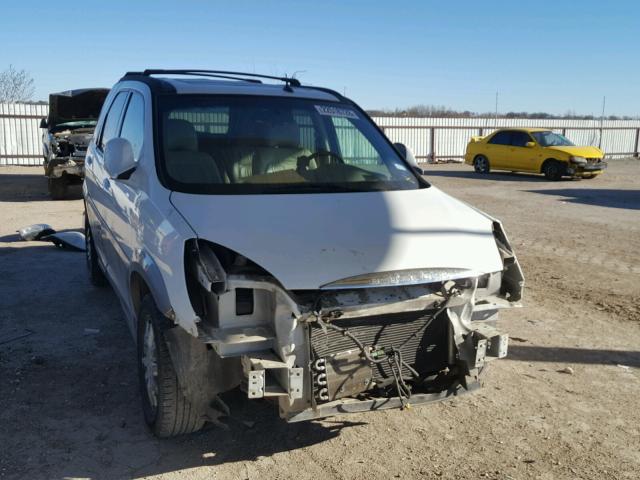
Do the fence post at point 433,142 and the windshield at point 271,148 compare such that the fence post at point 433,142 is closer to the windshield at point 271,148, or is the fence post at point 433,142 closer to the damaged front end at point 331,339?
the windshield at point 271,148

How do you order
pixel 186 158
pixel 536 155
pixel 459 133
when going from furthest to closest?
pixel 459 133
pixel 536 155
pixel 186 158

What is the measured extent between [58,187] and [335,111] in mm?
10589

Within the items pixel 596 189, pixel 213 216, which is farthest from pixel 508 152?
pixel 213 216

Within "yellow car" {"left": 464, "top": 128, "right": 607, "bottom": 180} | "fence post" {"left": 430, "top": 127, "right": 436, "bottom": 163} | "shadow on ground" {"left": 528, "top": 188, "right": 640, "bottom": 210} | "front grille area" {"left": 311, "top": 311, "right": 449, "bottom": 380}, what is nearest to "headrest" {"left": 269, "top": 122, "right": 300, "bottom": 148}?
"front grille area" {"left": 311, "top": 311, "right": 449, "bottom": 380}

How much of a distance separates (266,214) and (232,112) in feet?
4.31

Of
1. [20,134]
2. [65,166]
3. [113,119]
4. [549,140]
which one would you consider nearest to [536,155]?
[549,140]

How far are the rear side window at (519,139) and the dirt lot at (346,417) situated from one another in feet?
48.7

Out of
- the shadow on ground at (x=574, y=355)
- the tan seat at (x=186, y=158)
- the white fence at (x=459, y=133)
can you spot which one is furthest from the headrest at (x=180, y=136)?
the white fence at (x=459, y=133)

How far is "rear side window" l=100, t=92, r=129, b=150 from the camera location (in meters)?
5.14

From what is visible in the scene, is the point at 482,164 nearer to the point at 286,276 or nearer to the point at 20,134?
the point at 20,134

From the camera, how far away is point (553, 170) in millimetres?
20203

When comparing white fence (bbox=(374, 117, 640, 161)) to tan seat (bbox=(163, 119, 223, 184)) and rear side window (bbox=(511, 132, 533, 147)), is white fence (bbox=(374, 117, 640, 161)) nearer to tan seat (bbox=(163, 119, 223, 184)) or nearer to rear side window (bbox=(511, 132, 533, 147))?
rear side window (bbox=(511, 132, 533, 147))

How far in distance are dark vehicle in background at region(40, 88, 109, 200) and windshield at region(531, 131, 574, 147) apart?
45.7 feet

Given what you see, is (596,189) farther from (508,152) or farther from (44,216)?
(44,216)
